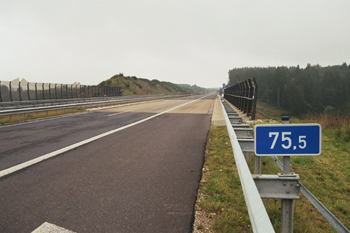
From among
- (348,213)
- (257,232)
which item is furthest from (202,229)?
(348,213)

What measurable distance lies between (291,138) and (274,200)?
195 centimetres

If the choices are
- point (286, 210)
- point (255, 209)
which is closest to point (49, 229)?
point (255, 209)

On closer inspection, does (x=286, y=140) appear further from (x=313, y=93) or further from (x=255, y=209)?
(x=313, y=93)

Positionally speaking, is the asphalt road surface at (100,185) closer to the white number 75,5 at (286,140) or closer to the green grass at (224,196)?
the green grass at (224,196)

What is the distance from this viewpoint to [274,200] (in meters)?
3.88

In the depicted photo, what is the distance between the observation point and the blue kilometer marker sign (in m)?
2.33

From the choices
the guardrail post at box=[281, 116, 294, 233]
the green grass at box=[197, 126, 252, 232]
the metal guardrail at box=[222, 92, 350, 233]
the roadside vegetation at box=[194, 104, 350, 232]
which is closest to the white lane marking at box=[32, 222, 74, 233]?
the roadside vegetation at box=[194, 104, 350, 232]

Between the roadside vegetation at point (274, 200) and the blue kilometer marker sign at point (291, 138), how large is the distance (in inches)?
48.9

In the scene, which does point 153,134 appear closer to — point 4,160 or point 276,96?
point 4,160

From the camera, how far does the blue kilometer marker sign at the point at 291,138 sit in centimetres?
233

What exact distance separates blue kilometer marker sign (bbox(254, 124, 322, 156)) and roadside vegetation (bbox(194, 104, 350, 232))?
48.9 inches

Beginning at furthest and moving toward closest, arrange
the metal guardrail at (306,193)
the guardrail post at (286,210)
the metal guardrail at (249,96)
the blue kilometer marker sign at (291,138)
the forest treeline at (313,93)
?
the forest treeline at (313,93) < the metal guardrail at (249,96) < the guardrail post at (286,210) < the blue kilometer marker sign at (291,138) < the metal guardrail at (306,193)

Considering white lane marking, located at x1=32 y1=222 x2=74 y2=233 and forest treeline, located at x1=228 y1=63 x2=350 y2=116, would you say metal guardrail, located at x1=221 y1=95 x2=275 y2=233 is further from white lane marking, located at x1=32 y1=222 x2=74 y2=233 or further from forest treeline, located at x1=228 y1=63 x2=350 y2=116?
forest treeline, located at x1=228 y1=63 x2=350 y2=116

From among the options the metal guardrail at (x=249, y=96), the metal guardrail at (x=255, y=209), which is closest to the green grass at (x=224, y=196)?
the metal guardrail at (x=255, y=209)
